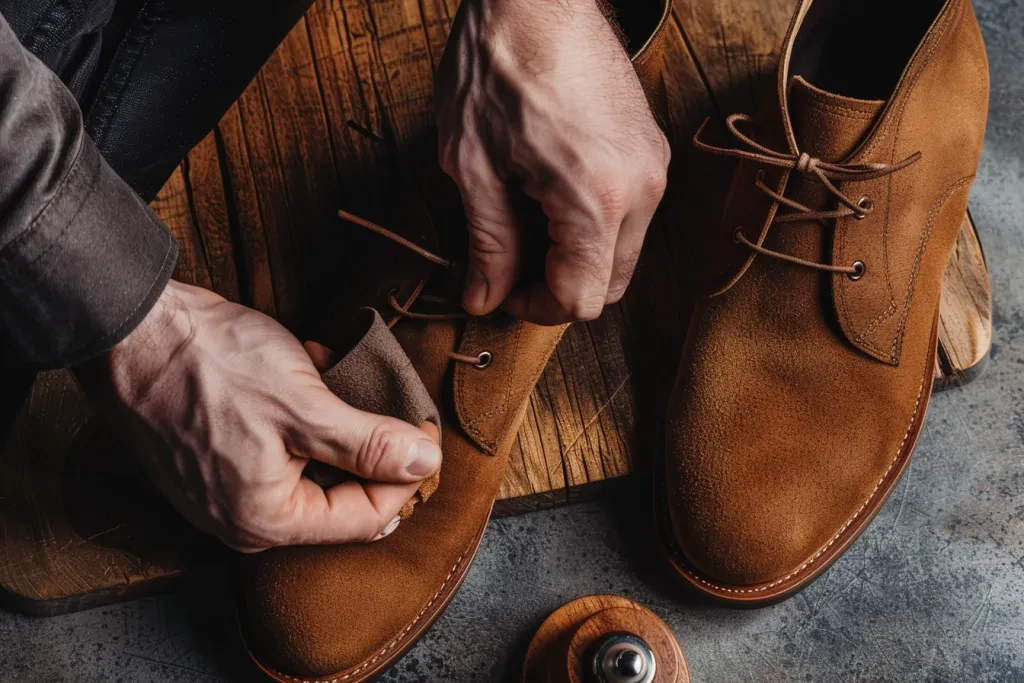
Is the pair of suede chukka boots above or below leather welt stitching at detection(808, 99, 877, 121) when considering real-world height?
below

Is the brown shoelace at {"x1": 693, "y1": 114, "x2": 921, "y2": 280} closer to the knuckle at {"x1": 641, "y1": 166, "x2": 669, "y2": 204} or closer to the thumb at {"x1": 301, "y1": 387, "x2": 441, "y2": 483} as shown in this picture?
the knuckle at {"x1": 641, "y1": 166, "x2": 669, "y2": 204}

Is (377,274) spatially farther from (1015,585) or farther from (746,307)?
(1015,585)


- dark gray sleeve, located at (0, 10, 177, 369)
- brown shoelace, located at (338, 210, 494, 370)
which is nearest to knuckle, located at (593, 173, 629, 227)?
brown shoelace, located at (338, 210, 494, 370)

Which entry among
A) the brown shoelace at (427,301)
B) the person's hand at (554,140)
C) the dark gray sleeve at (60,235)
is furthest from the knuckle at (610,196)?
the dark gray sleeve at (60,235)

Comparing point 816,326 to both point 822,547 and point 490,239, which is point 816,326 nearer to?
point 822,547

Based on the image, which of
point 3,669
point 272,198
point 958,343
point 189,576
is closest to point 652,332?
point 958,343

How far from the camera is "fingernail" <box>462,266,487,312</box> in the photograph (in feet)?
3.89

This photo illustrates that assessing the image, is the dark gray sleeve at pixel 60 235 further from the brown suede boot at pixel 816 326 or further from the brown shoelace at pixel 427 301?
the brown suede boot at pixel 816 326

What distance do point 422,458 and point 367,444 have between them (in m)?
0.08

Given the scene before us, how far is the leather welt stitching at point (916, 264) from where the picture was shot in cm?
135

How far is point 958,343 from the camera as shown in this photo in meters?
1.50

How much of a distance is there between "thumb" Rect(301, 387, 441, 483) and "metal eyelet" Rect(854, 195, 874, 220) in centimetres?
73

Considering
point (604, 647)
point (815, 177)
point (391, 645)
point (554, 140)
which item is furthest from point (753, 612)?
point (554, 140)

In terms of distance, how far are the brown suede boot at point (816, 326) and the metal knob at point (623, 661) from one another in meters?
0.20
